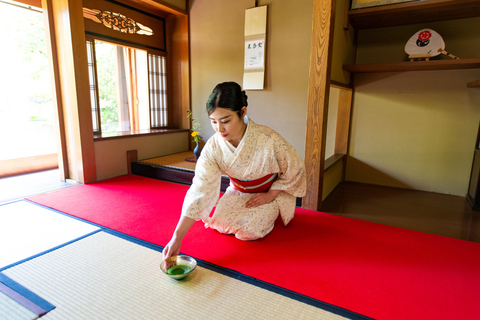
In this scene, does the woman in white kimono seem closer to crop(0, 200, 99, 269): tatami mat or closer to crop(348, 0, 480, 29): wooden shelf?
crop(0, 200, 99, 269): tatami mat

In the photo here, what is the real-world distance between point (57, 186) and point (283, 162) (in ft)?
9.16

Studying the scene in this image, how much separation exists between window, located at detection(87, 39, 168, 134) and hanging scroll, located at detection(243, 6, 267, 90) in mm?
1624

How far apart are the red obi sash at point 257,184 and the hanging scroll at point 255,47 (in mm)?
2131

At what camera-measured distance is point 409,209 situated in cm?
268

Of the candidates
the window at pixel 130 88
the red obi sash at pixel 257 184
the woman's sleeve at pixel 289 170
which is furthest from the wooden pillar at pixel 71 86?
the woman's sleeve at pixel 289 170

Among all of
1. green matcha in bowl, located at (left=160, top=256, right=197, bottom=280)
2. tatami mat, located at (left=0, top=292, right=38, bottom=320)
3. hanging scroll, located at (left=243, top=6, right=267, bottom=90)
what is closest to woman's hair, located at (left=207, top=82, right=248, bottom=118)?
green matcha in bowl, located at (left=160, top=256, right=197, bottom=280)

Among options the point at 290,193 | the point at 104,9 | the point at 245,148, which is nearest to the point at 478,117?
the point at 290,193

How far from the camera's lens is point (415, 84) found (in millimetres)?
3244

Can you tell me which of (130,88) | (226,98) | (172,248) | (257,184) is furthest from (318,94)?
(130,88)

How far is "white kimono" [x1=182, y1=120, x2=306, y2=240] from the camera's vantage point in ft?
6.27

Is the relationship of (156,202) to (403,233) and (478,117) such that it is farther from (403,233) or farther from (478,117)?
(478,117)

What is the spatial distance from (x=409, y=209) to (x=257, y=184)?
165cm

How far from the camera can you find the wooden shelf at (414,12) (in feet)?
8.26

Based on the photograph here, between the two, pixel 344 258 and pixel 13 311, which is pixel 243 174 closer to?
pixel 344 258
